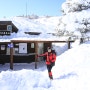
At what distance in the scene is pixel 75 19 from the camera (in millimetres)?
25297

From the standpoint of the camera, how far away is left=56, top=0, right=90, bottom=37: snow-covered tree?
25.0 m

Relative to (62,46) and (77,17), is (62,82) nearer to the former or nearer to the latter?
(77,17)

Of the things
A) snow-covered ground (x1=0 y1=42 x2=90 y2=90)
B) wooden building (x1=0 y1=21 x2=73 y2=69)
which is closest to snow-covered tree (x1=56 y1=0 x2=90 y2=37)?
wooden building (x1=0 y1=21 x2=73 y2=69)

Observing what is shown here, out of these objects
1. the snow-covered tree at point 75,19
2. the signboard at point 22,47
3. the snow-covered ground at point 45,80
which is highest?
the snow-covered tree at point 75,19

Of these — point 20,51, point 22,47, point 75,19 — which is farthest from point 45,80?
point 75,19

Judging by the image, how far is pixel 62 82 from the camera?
1298 cm

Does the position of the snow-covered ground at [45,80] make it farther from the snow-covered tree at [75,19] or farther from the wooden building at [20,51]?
the snow-covered tree at [75,19]

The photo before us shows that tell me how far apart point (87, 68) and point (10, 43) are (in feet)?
29.0

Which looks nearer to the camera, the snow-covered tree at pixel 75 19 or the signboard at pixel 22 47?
the signboard at pixel 22 47

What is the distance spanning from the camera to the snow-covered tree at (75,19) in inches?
985

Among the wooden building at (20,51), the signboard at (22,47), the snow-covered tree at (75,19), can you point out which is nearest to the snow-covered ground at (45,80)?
the wooden building at (20,51)

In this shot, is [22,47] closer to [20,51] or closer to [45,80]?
[20,51]

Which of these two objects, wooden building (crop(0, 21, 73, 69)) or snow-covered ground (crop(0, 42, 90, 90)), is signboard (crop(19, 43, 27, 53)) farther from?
snow-covered ground (crop(0, 42, 90, 90))

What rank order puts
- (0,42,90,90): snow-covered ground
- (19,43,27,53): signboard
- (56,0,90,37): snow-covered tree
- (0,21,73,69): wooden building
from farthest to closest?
(56,0,90,37): snow-covered tree < (19,43,27,53): signboard < (0,21,73,69): wooden building < (0,42,90,90): snow-covered ground
